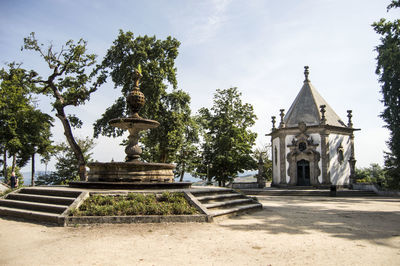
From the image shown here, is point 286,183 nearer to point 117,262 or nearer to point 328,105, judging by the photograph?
point 328,105

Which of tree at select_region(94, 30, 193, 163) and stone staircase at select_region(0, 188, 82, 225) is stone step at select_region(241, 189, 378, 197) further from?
stone staircase at select_region(0, 188, 82, 225)

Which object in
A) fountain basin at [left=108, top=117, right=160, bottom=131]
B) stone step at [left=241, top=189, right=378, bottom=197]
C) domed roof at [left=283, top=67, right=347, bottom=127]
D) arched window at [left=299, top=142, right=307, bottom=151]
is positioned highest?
domed roof at [left=283, top=67, right=347, bottom=127]

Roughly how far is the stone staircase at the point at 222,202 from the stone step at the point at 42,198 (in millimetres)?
4162

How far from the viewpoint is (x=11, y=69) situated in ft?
86.6

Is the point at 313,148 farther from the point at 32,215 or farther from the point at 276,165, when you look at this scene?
the point at 32,215

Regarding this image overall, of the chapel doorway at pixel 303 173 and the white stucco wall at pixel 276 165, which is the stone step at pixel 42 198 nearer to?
the chapel doorway at pixel 303 173

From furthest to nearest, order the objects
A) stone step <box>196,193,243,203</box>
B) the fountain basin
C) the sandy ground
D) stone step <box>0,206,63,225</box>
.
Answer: the fountain basin < stone step <box>196,193,243,203</box> < stone step <box>0,206,63,225</box> < the sandy ground

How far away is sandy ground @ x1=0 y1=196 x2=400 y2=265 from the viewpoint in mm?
4758

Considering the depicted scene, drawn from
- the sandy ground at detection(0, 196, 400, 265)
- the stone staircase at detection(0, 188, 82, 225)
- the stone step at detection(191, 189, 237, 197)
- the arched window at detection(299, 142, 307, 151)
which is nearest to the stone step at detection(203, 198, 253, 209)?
the stone step at detection(191, 189, 237, 197)

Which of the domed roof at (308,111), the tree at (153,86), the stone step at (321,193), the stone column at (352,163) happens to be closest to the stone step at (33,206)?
the tree at (153,86)

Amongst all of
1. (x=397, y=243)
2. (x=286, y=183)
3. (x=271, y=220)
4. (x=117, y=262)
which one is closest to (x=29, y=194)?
(x=117, y=262)

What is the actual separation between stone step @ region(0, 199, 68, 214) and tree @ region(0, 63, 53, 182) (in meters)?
17.4

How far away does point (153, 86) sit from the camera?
2464cm

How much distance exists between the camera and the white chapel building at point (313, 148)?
1209 inches
